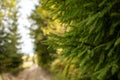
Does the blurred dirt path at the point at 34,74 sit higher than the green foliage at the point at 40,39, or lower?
lower

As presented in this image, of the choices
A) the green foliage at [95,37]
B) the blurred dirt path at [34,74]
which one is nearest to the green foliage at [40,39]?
the blurred dirt path at [34,74]

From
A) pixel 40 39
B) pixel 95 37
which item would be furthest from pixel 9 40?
pixel 95 37

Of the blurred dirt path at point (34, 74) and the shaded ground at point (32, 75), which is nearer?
the shaded ground at point (32, 75)

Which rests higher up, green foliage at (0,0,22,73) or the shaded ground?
green foliage at (0,0,22,73)

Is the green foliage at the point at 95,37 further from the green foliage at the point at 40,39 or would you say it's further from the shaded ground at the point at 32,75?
the shaded ground at the point at 32,75

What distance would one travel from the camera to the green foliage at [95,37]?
12.2ft

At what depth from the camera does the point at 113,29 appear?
385cm

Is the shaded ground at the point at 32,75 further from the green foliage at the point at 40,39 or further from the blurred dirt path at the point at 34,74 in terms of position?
the green foliage at the point at 40,39

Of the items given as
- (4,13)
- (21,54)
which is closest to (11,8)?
(4,13)

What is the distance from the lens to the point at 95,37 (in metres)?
3.98

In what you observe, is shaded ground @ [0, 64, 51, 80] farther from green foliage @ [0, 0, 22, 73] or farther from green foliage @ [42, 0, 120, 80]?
green foliage @ [42, 0, 120, 80]

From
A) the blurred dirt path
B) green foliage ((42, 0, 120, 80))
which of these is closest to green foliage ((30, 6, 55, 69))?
the blurred dirt path

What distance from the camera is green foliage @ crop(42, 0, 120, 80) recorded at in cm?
373

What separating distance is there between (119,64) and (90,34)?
0.57 meters
